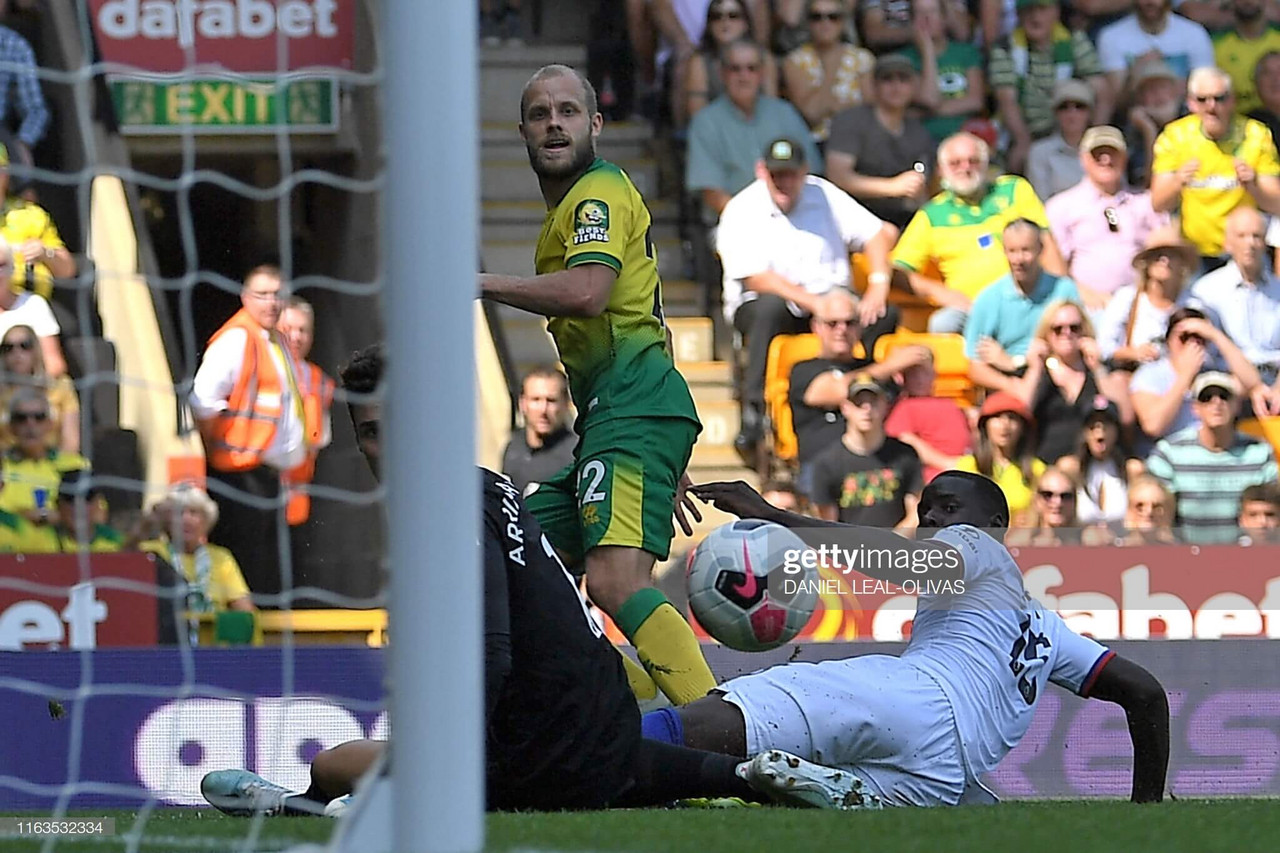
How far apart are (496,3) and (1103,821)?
8.18 m

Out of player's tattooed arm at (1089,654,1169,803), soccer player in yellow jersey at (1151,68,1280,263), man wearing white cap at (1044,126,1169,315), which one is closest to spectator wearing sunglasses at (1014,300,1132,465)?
man wearing white cap at (1044,126,1169,315)

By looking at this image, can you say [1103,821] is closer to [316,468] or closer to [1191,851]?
[1191,851]

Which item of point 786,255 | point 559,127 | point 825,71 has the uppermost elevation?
point 825,71

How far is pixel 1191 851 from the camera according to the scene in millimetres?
3244

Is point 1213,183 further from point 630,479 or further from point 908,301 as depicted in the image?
point 630,479

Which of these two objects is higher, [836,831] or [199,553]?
[836,831]

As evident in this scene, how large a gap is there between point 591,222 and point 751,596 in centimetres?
100

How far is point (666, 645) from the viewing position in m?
4.83

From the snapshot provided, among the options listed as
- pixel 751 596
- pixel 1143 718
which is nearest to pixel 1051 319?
pixel 751 596

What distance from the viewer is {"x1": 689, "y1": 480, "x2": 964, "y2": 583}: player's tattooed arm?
4.75 metres

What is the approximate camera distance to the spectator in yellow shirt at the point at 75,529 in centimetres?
673

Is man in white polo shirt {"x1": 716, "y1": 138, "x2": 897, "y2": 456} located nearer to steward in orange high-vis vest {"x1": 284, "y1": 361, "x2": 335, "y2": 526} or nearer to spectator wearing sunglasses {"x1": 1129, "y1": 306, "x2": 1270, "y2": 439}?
spectator wearing sunglasses {"x1": 1129, "y1": 306, "x2": 1270, "y2": 439}

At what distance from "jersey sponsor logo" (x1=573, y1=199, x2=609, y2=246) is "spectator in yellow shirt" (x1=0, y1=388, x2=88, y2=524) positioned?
2934 mm

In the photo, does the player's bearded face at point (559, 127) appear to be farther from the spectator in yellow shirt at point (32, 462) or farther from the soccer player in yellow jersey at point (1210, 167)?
the soccer player in yellow jersey at point (1210, 167)
